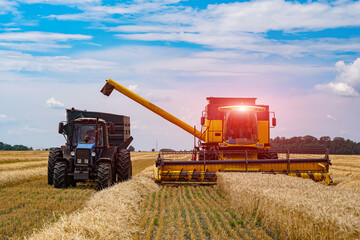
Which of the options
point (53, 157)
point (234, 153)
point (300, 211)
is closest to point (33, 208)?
point (53, 157)

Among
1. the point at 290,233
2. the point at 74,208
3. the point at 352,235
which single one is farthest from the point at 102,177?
the point at 352,235

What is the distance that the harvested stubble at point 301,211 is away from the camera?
544 cm

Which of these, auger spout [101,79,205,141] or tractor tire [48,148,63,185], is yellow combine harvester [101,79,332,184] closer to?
auger spout [101,79,205,141]

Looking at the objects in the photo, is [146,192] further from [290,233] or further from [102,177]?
[290,233]

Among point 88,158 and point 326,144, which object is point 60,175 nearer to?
point 88,158

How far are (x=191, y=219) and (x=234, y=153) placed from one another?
7583 mm

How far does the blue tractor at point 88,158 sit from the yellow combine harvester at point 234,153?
1.93m

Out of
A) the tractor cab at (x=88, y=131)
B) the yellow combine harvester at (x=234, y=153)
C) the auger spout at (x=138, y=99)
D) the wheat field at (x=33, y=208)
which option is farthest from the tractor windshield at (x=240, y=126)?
the wheat field at (x=33, y=208)

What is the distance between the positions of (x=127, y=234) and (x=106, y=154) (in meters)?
6.93

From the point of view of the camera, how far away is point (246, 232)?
766cm

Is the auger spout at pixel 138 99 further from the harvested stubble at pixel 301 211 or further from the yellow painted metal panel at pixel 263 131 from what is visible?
the harvested stubble at pixel 301 211

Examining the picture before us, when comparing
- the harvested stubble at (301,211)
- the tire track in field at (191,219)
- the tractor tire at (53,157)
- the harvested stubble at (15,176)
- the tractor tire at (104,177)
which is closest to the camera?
the harvested stubble at (301,211)

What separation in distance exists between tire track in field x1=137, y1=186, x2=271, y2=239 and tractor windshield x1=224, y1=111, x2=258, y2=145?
158 inches

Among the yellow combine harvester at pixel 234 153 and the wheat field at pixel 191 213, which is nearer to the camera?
the wheat field at pixel 191 213
